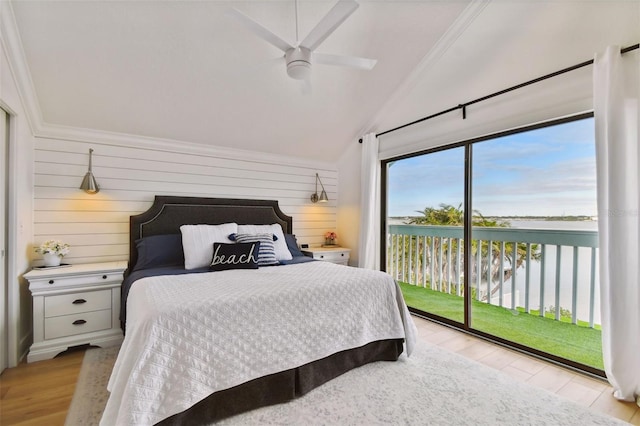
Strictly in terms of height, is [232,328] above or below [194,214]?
below

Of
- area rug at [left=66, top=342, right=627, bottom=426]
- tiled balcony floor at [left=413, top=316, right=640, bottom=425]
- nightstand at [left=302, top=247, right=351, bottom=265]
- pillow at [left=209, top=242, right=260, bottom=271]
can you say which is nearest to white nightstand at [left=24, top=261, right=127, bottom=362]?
area rug at [left=66, top=342, right=627, bottom=426]

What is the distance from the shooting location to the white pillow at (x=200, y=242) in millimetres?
2832

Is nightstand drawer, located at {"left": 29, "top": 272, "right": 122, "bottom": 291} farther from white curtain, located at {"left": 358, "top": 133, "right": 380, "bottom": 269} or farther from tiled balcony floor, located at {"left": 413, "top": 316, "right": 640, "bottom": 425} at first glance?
tiled balcony floor, located at {"left": 413, "top": 316, "right": 640, "bottom": 425}

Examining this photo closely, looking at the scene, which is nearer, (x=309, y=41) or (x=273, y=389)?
(x=273, y=389)

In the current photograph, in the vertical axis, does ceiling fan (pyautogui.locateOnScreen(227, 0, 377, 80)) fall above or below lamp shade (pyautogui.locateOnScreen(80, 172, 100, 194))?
above

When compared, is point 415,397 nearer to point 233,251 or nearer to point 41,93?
point 233,251

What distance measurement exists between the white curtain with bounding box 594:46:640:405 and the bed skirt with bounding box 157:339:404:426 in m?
1.58

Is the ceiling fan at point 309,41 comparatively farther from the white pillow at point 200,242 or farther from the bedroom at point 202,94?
the white pillow at point 200,242

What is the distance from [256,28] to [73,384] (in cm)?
274

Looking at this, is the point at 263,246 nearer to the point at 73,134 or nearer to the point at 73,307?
the point at 73,307

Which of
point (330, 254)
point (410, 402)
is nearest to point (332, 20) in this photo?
point (410, 402)

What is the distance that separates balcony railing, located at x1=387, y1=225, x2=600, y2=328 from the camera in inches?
110

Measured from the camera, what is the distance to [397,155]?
12.7 ft

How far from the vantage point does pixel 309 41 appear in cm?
206
